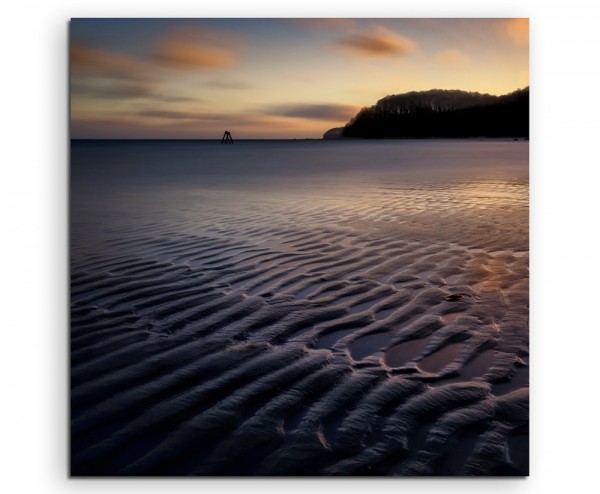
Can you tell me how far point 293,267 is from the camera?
4621 millimetres

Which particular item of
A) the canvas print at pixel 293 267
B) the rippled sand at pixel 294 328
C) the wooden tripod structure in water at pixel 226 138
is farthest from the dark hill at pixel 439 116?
the wooden tripod structure in water at pixel 226 138

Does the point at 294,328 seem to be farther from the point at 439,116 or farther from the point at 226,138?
the point at 439,116

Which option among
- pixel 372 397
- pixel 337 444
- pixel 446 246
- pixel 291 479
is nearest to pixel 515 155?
pixel 446 246

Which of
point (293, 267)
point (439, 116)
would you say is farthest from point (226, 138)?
point (439, 116)

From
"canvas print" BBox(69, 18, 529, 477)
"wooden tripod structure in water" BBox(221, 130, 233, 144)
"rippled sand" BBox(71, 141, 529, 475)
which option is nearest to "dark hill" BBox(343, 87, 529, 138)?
"canvas print" BBox(69, 18, 529, 477)

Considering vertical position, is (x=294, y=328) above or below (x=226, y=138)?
below

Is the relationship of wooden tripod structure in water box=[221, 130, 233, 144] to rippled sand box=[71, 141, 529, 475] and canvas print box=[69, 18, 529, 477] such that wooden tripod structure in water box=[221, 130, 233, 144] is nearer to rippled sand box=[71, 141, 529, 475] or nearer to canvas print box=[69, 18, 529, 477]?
canvas print box=[69, 18, 529, 477]

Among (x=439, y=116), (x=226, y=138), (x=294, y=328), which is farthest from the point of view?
(x=226, y=138)

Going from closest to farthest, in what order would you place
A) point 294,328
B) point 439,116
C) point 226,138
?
1. point 294,328
2. point 439,116
3. point 226,138

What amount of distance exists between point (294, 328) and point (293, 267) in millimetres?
934

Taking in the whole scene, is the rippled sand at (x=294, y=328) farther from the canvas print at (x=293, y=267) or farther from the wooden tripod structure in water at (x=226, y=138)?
the wooden tripod structure in water at (x=226, y=138)

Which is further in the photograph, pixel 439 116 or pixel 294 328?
pixel 439 116

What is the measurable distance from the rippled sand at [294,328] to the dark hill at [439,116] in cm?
23
